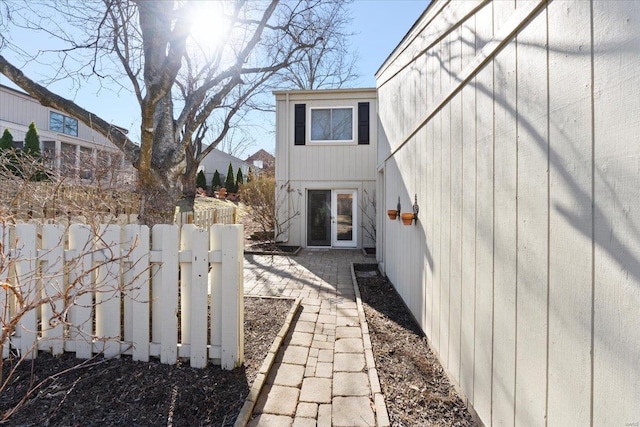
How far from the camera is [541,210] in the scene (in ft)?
5.19

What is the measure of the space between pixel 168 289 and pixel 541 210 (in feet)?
8.85

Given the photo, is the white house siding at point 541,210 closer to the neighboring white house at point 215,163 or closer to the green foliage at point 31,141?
the green foliage at point 31,141

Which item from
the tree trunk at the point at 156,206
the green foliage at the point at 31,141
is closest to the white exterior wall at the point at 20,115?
the green foliage at the point at 31,141

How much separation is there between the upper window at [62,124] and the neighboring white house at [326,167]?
55.1 ft

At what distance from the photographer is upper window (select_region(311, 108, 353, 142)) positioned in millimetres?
10945

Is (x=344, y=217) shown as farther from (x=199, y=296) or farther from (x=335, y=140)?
(x=199, y=296)

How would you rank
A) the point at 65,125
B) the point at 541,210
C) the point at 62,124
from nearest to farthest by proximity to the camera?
the point at 541,210, the point at 62,124, the point at 65,125

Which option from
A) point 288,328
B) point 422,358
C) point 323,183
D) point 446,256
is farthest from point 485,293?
point 323,183

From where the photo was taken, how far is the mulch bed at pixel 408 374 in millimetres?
2336

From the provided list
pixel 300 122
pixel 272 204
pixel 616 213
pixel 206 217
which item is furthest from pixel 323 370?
pixel 300 122

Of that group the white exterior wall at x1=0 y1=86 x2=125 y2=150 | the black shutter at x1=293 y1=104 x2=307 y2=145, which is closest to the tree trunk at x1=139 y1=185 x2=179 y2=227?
the black shutter at x1=293 y1=104 x2=307 y2=145

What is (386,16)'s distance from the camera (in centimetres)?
707

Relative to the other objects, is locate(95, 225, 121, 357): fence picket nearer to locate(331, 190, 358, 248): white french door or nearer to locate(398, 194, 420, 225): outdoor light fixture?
locate(398, 194, 420, 225): outdoor light fixture

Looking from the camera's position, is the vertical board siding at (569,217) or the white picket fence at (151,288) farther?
the white picket fence at (151,288)
